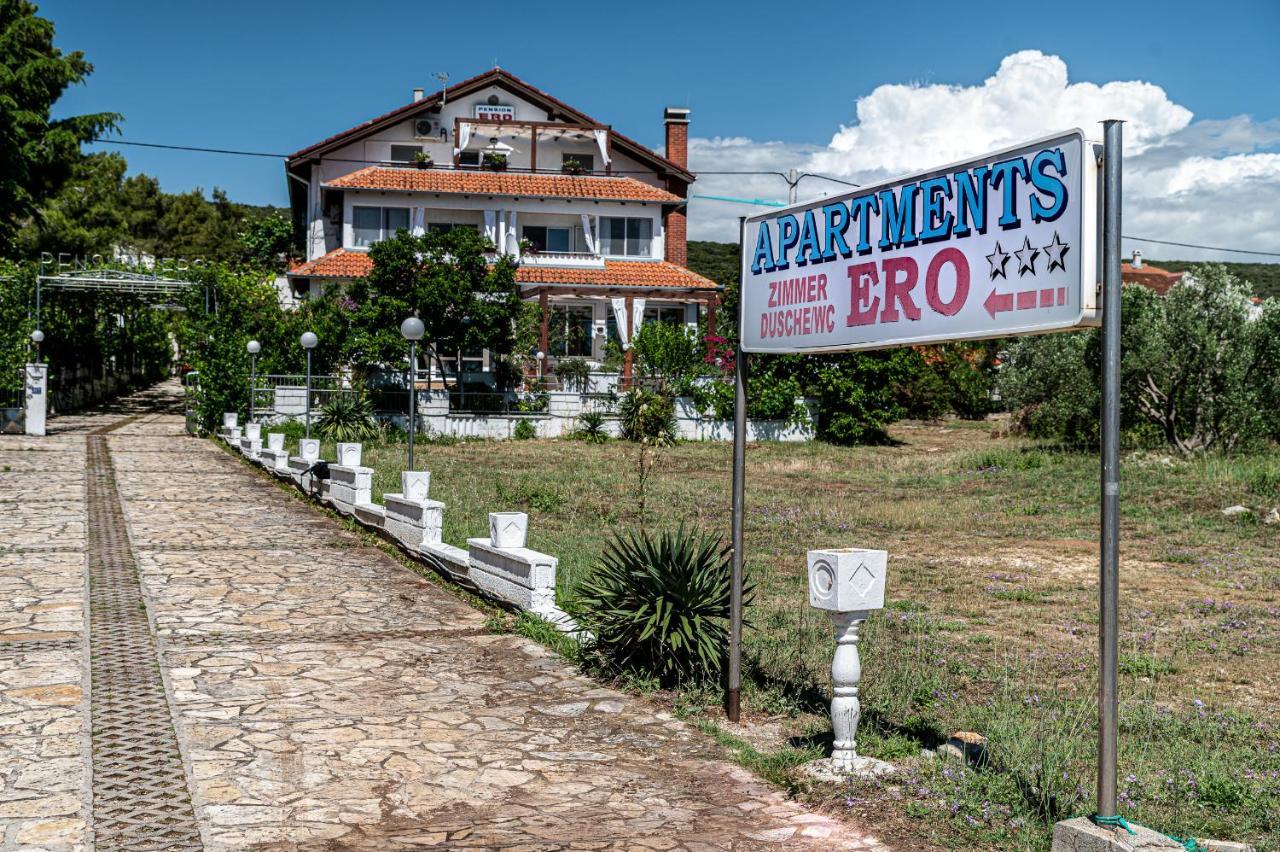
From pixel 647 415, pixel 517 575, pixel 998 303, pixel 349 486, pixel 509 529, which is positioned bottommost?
pixel 517 575

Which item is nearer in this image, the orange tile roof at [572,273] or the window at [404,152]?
the orange tile roof at [572,273]

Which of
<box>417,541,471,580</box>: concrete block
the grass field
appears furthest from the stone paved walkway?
the grass field

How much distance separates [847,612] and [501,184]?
38.1 metres

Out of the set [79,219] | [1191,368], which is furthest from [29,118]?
[1191,368]

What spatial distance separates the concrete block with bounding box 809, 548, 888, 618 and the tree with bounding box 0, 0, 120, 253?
42723 millimetres

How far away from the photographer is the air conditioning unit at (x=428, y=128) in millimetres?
44688

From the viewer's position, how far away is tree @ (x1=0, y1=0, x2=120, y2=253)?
139 feet

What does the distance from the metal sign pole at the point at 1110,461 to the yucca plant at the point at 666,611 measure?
3.44 metres

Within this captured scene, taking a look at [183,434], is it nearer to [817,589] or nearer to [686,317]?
[686,317]

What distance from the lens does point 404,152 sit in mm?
45031

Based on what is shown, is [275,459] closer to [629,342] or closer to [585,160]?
[629,342]

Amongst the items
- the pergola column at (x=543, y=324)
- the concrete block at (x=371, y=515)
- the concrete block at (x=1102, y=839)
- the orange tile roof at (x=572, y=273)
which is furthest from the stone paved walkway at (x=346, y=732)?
the orange tile roof at (x=572, y=273)

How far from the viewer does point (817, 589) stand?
6398 mm

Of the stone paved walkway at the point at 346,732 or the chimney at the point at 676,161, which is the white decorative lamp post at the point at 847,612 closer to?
the stone paved walkway at the point at 346,732
